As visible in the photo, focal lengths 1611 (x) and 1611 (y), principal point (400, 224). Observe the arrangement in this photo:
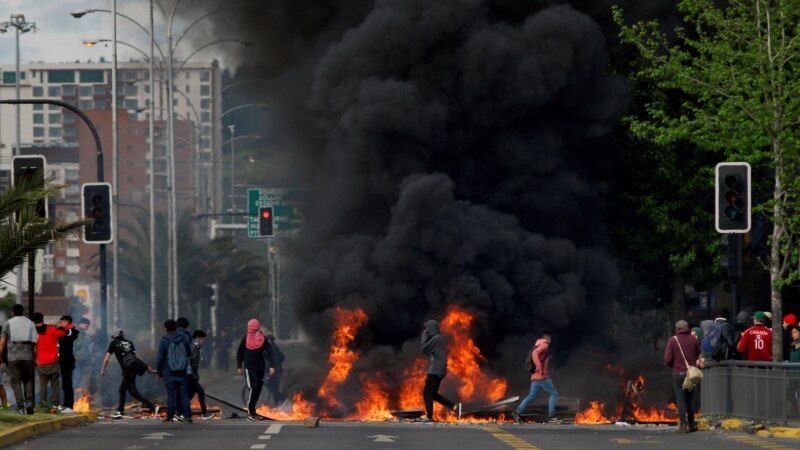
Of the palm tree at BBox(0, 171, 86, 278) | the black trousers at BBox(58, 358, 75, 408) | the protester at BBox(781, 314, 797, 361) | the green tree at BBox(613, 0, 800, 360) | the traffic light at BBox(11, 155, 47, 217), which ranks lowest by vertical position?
the black trousers at BBox(58, 358, 75, 408)

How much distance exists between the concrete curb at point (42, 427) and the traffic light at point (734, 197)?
10.2 meters

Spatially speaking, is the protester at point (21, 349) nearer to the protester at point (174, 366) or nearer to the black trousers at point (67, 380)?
the protester at point (174, 366)

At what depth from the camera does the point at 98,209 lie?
32.4 meters

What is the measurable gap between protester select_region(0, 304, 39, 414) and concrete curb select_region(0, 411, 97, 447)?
64 cm

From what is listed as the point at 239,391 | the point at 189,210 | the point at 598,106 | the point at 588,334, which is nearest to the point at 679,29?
the point at 598,106

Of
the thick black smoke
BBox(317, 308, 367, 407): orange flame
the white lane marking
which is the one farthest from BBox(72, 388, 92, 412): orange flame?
the thick black smoke

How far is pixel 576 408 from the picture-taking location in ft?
106

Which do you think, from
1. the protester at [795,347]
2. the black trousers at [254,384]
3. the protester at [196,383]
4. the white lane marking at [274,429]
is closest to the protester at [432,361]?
the black trousers at [254,384]

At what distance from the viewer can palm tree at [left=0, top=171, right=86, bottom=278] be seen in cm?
2342

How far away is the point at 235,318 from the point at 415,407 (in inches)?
1741

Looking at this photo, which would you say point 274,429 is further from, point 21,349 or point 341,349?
point 341,349

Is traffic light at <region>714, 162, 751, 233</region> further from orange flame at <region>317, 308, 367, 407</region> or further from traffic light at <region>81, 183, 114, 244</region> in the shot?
orange flame at <region>317, 308, 367, 407</region>

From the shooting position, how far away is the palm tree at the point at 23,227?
2342 cm

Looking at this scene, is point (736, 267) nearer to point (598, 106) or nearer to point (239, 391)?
point (598, 106)
